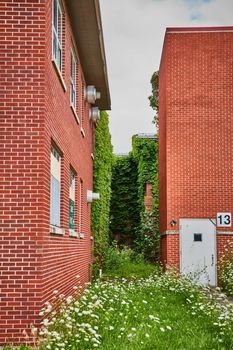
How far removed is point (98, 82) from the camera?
60.3 ft

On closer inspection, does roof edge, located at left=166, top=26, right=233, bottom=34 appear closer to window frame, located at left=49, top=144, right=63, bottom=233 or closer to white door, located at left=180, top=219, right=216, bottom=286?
white door, located at left=180, top=219, right=216, bottom=286

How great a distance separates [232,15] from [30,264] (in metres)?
16.0

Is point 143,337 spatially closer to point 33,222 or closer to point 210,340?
point 210,340

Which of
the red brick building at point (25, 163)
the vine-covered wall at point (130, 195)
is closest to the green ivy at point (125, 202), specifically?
the vine-covered wall at point (130, 195)

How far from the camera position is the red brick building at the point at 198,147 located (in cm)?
A: 1902

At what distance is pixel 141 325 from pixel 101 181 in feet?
40.7

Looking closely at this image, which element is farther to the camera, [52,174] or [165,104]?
[165,104]

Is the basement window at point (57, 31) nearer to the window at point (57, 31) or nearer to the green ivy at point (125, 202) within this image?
the window at point (57, 31)

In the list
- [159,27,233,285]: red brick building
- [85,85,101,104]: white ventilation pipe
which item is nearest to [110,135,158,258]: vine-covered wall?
[159,27,233,285]: red brick building

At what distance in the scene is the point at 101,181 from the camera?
71.7 feet

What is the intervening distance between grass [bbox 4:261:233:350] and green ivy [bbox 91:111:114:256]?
7.31 m

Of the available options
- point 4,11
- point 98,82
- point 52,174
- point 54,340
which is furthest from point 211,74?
point 54,340

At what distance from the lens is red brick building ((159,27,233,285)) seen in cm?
1902

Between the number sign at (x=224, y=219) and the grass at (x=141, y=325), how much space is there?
543 centimetres
